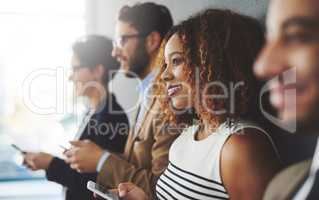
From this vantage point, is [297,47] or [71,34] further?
[71,34]

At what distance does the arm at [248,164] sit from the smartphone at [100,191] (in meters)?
0.51

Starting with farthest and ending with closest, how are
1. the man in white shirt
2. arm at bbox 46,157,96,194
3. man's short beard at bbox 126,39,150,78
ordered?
arm at bbox 46,157,96,194 → man's short beard at bbox 126,39,150,78 → the man in white shirt

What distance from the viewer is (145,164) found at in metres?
1.68

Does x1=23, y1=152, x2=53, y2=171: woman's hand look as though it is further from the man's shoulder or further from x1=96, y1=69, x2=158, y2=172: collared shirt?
the man's shoulder

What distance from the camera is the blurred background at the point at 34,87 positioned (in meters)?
1.83

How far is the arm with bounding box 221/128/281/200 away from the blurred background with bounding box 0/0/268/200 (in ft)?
2.29

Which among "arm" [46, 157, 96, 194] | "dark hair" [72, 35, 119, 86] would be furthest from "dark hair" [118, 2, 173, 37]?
"arm" [46, 157, 96, 194]

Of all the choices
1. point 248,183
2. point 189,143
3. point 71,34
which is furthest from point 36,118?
point 248,183

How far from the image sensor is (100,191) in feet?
5.70

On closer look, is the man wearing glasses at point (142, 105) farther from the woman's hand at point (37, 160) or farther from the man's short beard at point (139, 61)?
the woman's hand at point (37, 160)

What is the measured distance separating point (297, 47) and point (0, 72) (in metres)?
1.23

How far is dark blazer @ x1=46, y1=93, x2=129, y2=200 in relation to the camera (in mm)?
1737

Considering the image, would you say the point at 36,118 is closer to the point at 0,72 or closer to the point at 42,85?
the point at 42,85

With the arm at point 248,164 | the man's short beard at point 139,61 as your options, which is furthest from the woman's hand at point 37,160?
the arm at point 248,164
